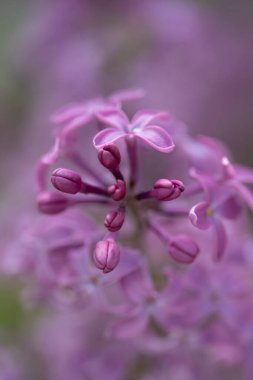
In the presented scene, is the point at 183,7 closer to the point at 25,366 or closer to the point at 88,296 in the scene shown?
the point at 25,366

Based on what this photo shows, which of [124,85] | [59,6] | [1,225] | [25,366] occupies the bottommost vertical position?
[25,366]

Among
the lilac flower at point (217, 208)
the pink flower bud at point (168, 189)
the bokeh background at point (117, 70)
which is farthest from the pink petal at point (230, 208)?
the bokeh background at point (117, 70)

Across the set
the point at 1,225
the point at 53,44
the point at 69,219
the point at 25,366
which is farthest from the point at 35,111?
the point at 69,219

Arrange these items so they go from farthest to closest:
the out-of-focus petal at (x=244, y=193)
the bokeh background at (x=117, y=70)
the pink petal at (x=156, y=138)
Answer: the bokeh background at (x=117, y=70), the out-of-focus petal at (x=244, y=193), the pink petal at (x=156, y=138)

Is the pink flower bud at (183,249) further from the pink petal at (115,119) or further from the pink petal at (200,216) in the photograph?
the pink petal at (115,119)

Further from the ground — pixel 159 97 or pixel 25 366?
pixel 159 97

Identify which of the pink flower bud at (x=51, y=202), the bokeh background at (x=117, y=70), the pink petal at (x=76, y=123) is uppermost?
the pink petal at (x=76, y=123)

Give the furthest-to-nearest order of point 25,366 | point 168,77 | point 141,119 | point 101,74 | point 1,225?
point 168,77 → point 101,74 → point 1,225 → point 25,366 → point 141,119
